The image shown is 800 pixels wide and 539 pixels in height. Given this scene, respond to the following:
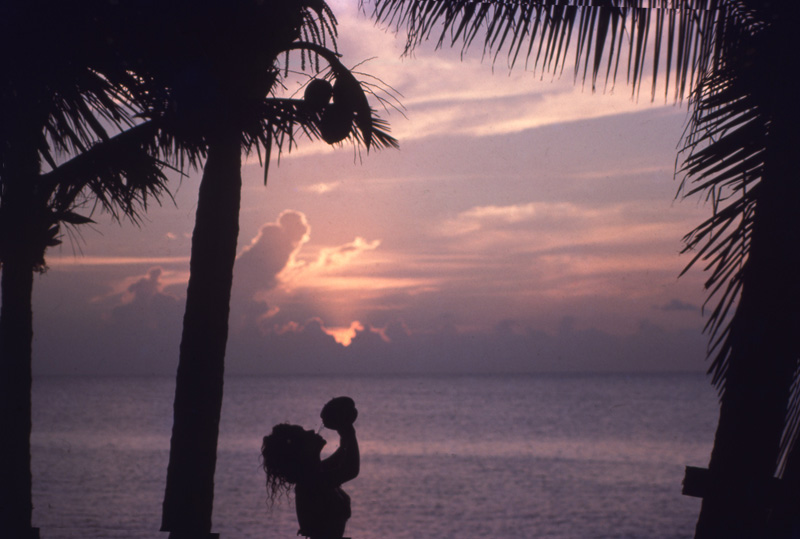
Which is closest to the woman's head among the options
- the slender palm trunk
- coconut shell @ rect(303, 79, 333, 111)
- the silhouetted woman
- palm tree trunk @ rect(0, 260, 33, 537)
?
the silhouetted woman

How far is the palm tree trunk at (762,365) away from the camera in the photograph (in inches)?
123

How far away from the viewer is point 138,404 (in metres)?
114

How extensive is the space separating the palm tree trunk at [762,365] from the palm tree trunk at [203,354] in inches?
142

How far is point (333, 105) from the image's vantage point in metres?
5.55

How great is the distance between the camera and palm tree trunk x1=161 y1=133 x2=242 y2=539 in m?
5.66

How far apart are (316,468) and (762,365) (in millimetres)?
2264

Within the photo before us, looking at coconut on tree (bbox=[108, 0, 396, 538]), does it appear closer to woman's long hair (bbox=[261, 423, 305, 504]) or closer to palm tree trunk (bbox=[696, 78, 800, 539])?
woman's long hair (bbox=[261, 423, 305, 504])

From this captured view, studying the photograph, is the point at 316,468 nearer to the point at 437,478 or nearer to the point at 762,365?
the point at 762,365

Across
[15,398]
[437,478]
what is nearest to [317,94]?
[15,398]

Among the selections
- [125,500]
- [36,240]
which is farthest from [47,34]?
[125,500]

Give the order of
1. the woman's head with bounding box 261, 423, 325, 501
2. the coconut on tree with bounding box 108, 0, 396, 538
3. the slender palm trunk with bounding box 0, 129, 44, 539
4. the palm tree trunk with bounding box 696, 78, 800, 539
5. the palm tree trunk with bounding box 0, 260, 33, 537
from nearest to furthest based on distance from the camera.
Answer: the palm tree trunk with bounding box 696, 78, 800, 539 → the woman's head with bounding box 261, 423, 325, 501 → the coconut on tree with bounding box 108, 0, 396, 538 → the slender palm trunk with bounding box 0, 129, 44, 539 → the palm tree trunk with bounding box 0, 260, 33, 537

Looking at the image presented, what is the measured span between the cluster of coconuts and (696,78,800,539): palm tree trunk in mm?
3077

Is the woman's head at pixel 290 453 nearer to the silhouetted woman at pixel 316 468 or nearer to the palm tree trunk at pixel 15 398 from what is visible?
the silhouetted woman at pixel 316 468

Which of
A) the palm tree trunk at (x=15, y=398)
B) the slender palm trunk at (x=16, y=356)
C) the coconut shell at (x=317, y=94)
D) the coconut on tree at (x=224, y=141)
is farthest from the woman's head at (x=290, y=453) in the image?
the palm tree trunk at (x=15, y=398)
